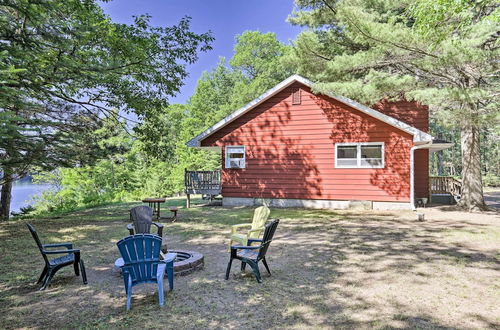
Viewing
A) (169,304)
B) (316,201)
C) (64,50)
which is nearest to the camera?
(169,304)

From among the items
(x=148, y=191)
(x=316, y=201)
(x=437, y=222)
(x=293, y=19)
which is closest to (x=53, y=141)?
(x=316, y=201)

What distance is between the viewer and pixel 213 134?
50.5ft

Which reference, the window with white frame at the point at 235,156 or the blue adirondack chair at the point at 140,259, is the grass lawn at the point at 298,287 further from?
the window with white frame at the point at 235,156

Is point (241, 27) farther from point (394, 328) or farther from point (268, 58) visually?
point (394, 328)

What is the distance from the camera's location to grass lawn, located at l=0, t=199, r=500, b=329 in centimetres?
Result: 366

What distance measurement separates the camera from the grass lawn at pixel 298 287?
3656mm

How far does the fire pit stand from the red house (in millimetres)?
8987

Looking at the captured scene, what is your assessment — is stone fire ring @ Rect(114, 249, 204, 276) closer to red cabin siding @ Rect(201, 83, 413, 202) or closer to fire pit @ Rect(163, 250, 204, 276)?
fire pit @ Rect(163, 250, 204, 276)

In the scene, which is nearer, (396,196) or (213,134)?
(396,196)

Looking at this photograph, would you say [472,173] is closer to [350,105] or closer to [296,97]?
[350,105]

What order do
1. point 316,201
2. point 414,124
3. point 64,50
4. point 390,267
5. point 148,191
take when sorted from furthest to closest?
1. point 148,191
2. point 414,124
3. point 316,201
4. point 64,50
5. point 390,267

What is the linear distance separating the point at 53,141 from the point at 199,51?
623 cm

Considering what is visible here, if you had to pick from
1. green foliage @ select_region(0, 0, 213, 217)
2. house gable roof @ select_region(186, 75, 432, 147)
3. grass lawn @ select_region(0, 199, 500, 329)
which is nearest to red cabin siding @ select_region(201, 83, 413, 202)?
house gable roof @ select_region(186, 75, 432, 147)

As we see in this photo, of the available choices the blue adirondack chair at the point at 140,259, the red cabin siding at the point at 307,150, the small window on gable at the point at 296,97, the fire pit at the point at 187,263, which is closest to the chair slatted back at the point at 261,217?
the fire pit at the point at 187,263
